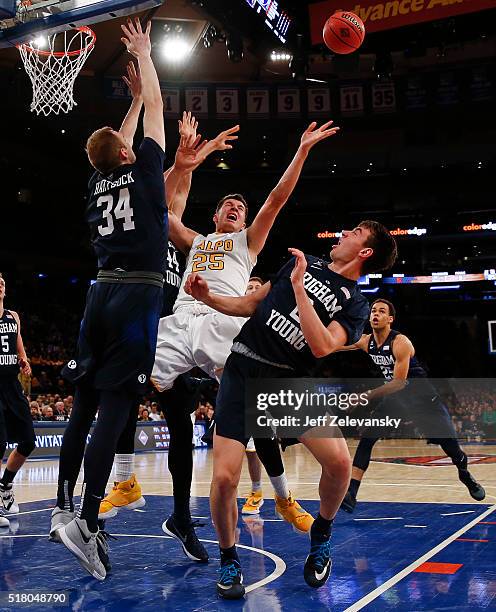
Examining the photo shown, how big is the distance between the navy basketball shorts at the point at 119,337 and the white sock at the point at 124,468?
118 centimetres

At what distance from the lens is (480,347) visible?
35.1 metres

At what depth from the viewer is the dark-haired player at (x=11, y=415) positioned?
703 cm

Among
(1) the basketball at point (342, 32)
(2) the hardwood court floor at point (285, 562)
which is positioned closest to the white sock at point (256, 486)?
(2) the hardwood court floor at point (285, 562)

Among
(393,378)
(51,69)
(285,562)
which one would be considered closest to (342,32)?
(51,69)

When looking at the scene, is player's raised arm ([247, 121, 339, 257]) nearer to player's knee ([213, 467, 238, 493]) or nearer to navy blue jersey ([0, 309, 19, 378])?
player's knee ([213, 467, 238, 493])

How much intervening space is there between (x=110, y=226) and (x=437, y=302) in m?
32.4

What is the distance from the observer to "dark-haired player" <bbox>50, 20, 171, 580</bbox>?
151 inches

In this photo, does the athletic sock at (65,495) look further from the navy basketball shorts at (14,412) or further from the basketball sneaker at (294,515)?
the navy basketball shorts at (14,412)

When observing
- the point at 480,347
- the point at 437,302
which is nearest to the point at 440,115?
the point at 437,302

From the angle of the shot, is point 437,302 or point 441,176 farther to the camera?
point 437,302

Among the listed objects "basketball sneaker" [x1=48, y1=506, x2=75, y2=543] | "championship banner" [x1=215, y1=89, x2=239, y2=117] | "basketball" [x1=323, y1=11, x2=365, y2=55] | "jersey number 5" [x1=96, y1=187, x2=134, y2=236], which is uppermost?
"championship banner" [x1=215, y1=89, x2=239, y2=117]

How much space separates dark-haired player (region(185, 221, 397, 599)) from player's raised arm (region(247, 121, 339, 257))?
0.64 m

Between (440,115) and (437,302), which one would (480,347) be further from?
(440,115)

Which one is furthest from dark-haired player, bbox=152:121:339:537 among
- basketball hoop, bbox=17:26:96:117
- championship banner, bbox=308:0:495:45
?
championship banner, bbox=308:0:495:45
